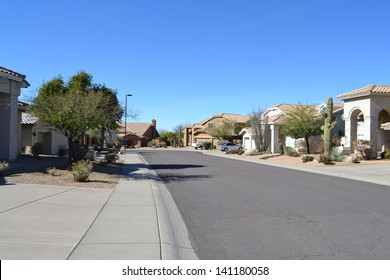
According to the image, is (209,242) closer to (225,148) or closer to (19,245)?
(19,245)

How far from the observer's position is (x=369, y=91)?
3603cm

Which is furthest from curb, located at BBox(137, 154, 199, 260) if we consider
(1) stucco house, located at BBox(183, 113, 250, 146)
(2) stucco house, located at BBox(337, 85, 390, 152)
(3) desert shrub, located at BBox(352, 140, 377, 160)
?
(1) stucco house, located at BBox(183, 113, 250, 146)

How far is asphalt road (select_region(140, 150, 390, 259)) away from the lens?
680 cm

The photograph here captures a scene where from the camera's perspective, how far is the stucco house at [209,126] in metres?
91.4

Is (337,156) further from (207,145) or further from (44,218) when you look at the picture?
(207,145)

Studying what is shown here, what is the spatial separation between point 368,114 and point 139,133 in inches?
3051

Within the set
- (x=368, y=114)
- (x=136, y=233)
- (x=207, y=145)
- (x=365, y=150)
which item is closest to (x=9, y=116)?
(x=136, y=233)

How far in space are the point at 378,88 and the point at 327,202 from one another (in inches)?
1129

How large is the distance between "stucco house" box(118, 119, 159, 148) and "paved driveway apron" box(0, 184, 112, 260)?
80065 mm

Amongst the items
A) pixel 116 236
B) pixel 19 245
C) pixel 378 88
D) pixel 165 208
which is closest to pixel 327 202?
pixel 165 208

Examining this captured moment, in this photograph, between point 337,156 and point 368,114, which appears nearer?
point 337,156

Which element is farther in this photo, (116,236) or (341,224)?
(341,224)

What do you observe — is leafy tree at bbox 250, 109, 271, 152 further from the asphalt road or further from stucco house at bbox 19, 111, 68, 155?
the asphalt road

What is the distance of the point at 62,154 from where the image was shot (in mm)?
32906
